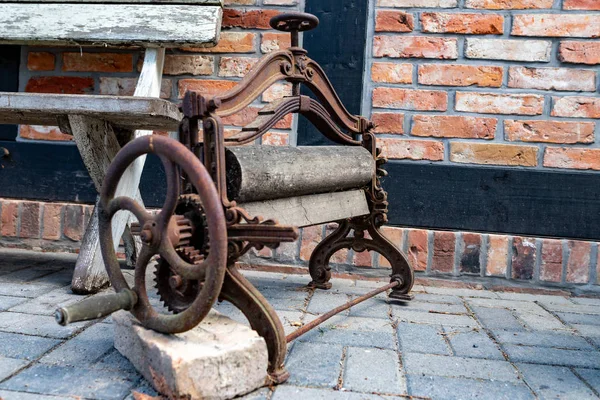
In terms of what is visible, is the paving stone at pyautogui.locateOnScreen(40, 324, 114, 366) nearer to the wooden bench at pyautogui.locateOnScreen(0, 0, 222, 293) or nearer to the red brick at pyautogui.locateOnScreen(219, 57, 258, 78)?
the wooden bench at pyautogui.locateOnScreen(0, 0, 222, 293)

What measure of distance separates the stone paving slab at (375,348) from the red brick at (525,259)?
0.20 m

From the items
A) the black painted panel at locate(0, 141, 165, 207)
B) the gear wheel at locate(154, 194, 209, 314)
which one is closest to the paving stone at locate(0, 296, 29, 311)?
the gear wheel at locate(154, 194, 209, 314)

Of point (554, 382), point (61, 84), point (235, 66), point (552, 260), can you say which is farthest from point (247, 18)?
point (554, 382)

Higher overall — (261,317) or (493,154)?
(493,154)

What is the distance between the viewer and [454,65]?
2.84m

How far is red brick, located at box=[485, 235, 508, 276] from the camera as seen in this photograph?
2.80 meters

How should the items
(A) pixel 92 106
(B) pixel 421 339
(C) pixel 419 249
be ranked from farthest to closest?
(C) pixel 419 249
(A) pixel 92 106
(B) pixel 421 339

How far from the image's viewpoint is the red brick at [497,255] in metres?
2.80

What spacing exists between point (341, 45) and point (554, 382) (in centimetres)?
198

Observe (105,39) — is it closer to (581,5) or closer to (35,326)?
(35,326)

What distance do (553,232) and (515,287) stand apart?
0.34 metres

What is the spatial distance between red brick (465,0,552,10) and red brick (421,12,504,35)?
47 mm

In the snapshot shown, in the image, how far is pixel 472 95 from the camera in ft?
9.30

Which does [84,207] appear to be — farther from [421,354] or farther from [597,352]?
[597,352]
